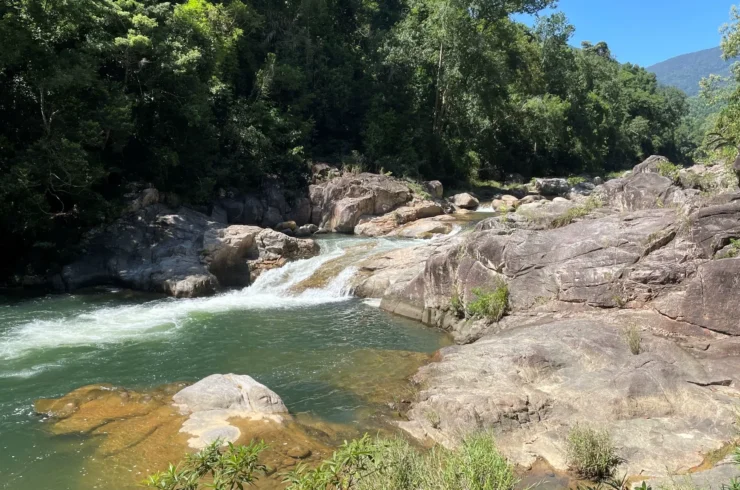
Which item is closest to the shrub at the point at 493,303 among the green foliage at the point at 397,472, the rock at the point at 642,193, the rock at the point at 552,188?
the rock at the point at 642,193

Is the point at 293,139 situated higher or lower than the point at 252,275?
higher

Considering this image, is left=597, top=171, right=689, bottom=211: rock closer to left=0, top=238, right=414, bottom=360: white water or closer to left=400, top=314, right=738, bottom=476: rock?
left=400, top=314, right=738, bottom=476: rock

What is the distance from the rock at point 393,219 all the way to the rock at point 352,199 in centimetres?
51

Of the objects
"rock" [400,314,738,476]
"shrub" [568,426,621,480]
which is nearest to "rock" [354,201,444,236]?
"rock" [400,314,738,476]

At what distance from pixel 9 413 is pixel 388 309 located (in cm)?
910

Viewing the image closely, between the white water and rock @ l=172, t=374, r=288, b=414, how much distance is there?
505 cm

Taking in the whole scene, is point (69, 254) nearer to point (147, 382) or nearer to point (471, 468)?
point (147, 382)

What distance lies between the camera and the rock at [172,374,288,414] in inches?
324

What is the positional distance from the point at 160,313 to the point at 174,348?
3.29 metres

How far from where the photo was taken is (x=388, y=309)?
15.2 meters

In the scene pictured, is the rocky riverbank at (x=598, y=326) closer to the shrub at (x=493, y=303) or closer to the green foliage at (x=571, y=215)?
the green foliage at (x=571, y=215)

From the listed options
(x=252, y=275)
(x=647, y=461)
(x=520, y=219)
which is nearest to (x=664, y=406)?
(x=647, y=461)

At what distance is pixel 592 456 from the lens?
667cm

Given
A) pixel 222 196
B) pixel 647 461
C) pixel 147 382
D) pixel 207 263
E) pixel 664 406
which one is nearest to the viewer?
pixel 647 461
